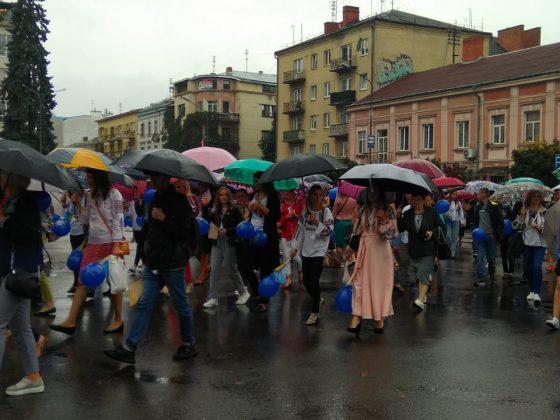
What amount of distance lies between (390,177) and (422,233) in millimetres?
2239

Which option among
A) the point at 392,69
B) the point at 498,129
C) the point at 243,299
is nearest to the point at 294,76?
the point at 392,69

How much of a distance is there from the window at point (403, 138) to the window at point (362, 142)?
3.85m

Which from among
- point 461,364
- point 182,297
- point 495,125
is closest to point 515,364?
point 461,364

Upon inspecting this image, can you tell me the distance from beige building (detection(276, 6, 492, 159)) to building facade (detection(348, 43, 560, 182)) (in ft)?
14.2

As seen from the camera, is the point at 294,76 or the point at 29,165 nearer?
the point at 29,165

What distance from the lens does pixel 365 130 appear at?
160 feet

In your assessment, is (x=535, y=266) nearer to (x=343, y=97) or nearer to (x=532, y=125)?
(x=532, y=125)

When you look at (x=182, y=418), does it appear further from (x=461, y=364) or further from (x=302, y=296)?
(x=302, y=296)

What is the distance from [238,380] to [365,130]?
44080 millimetres

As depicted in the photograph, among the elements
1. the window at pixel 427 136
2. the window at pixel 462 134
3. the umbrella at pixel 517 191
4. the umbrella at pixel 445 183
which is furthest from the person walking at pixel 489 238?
the window at pixel 427 136

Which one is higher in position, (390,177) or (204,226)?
(390,177)

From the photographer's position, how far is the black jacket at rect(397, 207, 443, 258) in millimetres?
9445

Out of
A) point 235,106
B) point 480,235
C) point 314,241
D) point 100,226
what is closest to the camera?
point 100,226

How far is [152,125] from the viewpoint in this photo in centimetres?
8769
